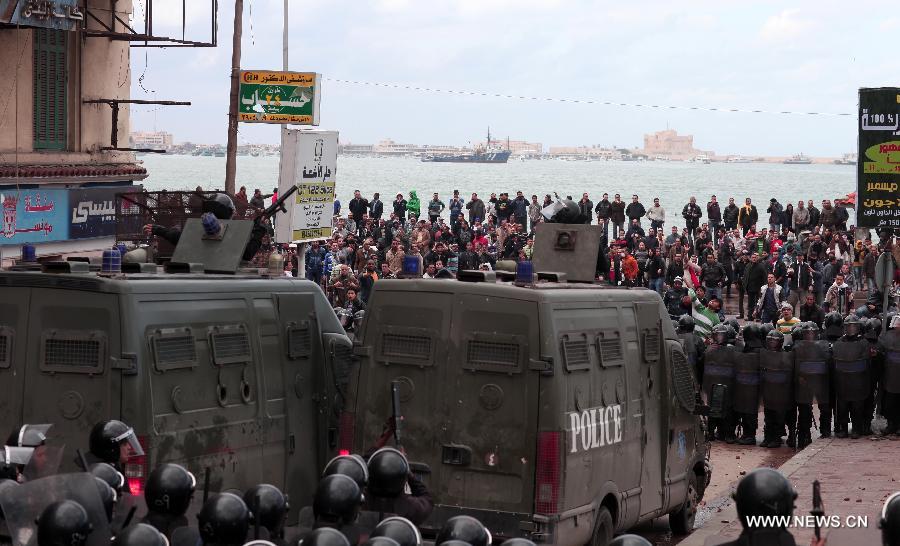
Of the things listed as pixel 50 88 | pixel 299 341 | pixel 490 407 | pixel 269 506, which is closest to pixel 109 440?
pixel 269 506

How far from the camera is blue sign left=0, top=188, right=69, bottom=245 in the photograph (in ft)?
78.8

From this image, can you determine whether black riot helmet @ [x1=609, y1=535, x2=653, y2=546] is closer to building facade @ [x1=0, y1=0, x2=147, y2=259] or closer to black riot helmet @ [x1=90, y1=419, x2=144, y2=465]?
black riot helmet @ [x1=90, y1=419, x2=144, y2=465]

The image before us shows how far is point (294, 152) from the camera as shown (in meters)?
18.3

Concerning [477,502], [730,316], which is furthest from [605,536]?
[730,316]

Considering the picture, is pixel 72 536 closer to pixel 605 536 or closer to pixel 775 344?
pixel 605 536

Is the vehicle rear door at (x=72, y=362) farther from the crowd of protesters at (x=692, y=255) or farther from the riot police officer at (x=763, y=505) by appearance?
the crowd of protesters at (x=692, y=255)

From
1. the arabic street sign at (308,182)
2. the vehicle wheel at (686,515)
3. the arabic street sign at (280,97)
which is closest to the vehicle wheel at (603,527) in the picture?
the vehicle wheel at (686,515)

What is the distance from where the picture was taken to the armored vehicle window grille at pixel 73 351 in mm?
10195

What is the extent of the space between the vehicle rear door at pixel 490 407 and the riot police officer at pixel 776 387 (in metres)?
9.58

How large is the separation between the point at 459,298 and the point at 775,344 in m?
9.83

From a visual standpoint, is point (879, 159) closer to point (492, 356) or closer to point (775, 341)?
point (775, 341)

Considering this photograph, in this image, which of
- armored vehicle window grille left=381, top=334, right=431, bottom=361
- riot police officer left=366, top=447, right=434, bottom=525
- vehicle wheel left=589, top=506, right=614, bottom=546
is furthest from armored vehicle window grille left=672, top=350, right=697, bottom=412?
riot police officer left=366, top=447, right=434, bottom=525

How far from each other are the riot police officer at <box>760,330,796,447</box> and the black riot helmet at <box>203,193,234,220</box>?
855 centimetres

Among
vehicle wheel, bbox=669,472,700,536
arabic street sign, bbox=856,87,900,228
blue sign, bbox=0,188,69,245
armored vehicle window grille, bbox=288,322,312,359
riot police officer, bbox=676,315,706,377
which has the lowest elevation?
vehicle wheel, bbox=669,472,700,536
